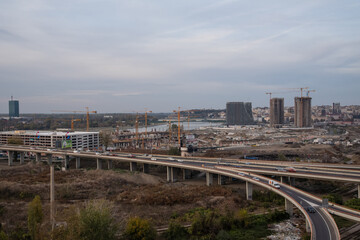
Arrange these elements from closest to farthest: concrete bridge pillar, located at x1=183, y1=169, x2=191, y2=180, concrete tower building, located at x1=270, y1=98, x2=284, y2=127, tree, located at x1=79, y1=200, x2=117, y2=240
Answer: tree, located at x1=79, y1=200, x2=117, y2=240, concrete bridge pillar, located at x1=183, y1=169, x2=191, y2=180, concrete tower building, located at x1=270, y1=98, x2=284, y2=127

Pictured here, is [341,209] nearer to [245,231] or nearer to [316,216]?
[316,216]

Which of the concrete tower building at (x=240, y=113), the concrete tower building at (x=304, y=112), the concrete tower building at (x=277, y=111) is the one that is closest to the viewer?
the concrete tower building at (x=304, y=112)

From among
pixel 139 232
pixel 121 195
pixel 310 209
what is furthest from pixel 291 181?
pixel 139 232

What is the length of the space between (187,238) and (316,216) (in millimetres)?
7177

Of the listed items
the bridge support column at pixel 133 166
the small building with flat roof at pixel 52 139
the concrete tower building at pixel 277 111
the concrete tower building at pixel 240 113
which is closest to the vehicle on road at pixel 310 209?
the bridge support column at pixel 133 166

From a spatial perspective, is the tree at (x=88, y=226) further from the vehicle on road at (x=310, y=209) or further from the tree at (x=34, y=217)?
the vehicle on road at (x=310, y=209)

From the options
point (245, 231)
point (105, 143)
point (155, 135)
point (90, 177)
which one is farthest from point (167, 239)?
point (155, 135)

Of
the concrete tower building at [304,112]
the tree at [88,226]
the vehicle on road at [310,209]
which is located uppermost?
the concrete tower building at [304,112]

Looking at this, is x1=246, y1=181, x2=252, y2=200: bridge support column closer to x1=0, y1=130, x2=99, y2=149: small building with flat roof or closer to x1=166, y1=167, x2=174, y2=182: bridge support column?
x1=166, y1=167, x2=174, y2=182: bridge support column

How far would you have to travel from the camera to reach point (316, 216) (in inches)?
633

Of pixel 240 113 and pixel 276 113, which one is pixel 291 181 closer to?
pixel 276 113

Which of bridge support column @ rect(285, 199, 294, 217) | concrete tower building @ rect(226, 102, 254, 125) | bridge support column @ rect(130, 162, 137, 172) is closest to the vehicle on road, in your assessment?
bridge support column @ rect(285, 199, 294, 217)

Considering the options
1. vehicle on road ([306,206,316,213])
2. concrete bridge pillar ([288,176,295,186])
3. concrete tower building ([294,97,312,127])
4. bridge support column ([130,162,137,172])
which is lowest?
bridge support column ([130,162,137,172])

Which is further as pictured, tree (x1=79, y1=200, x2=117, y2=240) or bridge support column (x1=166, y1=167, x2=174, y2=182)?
bridge support column (x1=166, y1=167, x2=174, y2=182)
